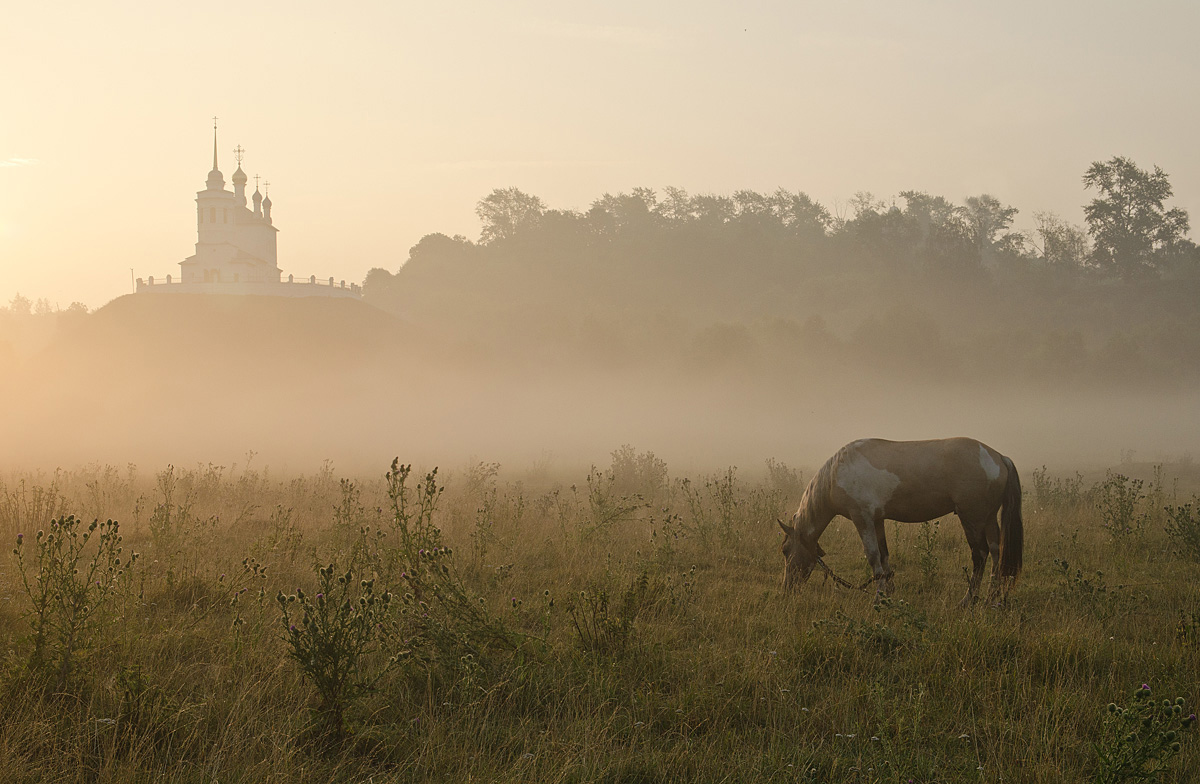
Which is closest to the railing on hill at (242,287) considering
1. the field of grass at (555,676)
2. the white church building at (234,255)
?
→ the white church building at (234,255)

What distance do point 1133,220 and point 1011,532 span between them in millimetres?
89547

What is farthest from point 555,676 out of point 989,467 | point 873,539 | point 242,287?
point 242,287

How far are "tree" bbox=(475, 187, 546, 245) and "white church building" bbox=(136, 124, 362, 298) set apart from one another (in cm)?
2780

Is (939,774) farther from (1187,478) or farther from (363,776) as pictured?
(1187,478)

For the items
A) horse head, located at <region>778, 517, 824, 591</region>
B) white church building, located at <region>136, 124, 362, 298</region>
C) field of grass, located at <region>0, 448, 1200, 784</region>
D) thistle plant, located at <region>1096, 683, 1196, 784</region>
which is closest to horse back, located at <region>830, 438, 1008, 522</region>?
horse head, located at <region>778, 517, 824, 591</region>

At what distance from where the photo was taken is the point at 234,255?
74.0 m

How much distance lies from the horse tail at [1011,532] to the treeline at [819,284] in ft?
172

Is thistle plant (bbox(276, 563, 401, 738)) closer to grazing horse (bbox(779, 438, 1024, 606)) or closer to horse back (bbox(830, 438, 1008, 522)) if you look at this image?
grazing horse (bbox(779, 438, 1024, 606))

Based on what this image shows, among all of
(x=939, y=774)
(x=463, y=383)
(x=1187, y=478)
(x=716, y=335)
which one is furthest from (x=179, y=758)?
(x=716, y=335)

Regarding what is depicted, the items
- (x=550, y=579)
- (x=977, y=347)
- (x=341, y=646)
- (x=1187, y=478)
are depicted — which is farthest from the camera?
(x=977, y=347)

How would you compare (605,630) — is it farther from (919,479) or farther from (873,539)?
(919,479)

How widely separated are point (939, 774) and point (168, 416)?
5047 centimetres

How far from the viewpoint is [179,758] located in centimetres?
416

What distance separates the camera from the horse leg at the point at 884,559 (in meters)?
8.01
